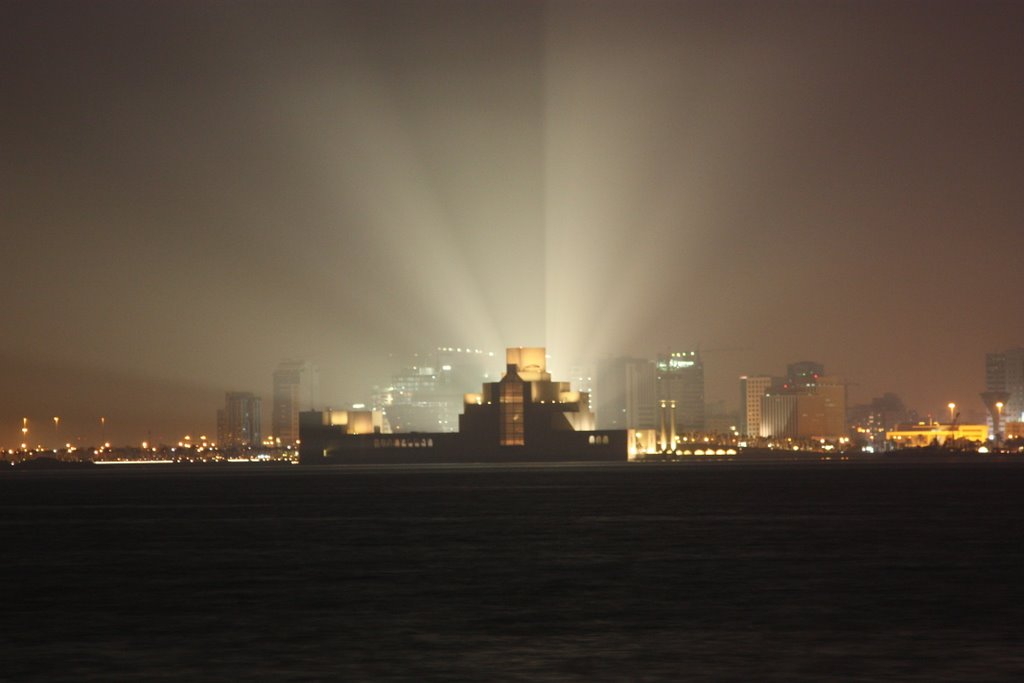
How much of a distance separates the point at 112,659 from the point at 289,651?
280 centimetres

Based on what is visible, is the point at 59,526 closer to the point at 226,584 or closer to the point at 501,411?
the point at 226,584

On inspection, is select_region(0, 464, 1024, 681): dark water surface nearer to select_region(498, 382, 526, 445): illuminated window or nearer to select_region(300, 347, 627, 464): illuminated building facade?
select_region(300, 347, 627, 464): illuminated building facade

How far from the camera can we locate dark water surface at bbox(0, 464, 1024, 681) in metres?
21.7

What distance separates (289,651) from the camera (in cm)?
2303

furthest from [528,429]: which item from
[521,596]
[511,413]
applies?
[521,596]

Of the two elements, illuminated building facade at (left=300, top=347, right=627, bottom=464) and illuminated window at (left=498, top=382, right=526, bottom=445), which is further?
illuminated window at (left=498, top=382, right=526, bottom=445)

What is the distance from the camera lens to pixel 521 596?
30.8m

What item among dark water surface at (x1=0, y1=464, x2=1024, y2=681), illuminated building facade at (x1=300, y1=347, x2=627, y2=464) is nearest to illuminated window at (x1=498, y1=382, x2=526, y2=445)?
illuminated building facade at (x1=300, y1=347, x2=627, y2=464)

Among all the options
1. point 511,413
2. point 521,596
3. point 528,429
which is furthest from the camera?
point 511,413

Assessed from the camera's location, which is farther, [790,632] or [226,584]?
[226,584]

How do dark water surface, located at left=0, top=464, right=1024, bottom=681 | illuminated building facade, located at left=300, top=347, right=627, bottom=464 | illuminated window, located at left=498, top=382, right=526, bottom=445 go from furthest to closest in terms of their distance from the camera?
illuminated window, located at left=498, top=382, right=526, bottom=445 → illuminated building facade, located at left=300, top=347, right=627, bottom=464 → dark water surface, located at left=0, top=464, right=1024, bottom=681

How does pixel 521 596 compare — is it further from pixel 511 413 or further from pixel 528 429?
pixel 511 413

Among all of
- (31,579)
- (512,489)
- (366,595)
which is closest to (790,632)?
(366,595)

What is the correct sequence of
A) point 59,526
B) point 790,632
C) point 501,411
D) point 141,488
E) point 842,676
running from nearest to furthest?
point 842,676 < point 790,632 < point 59,526 < point 141,488 < point 501,411
